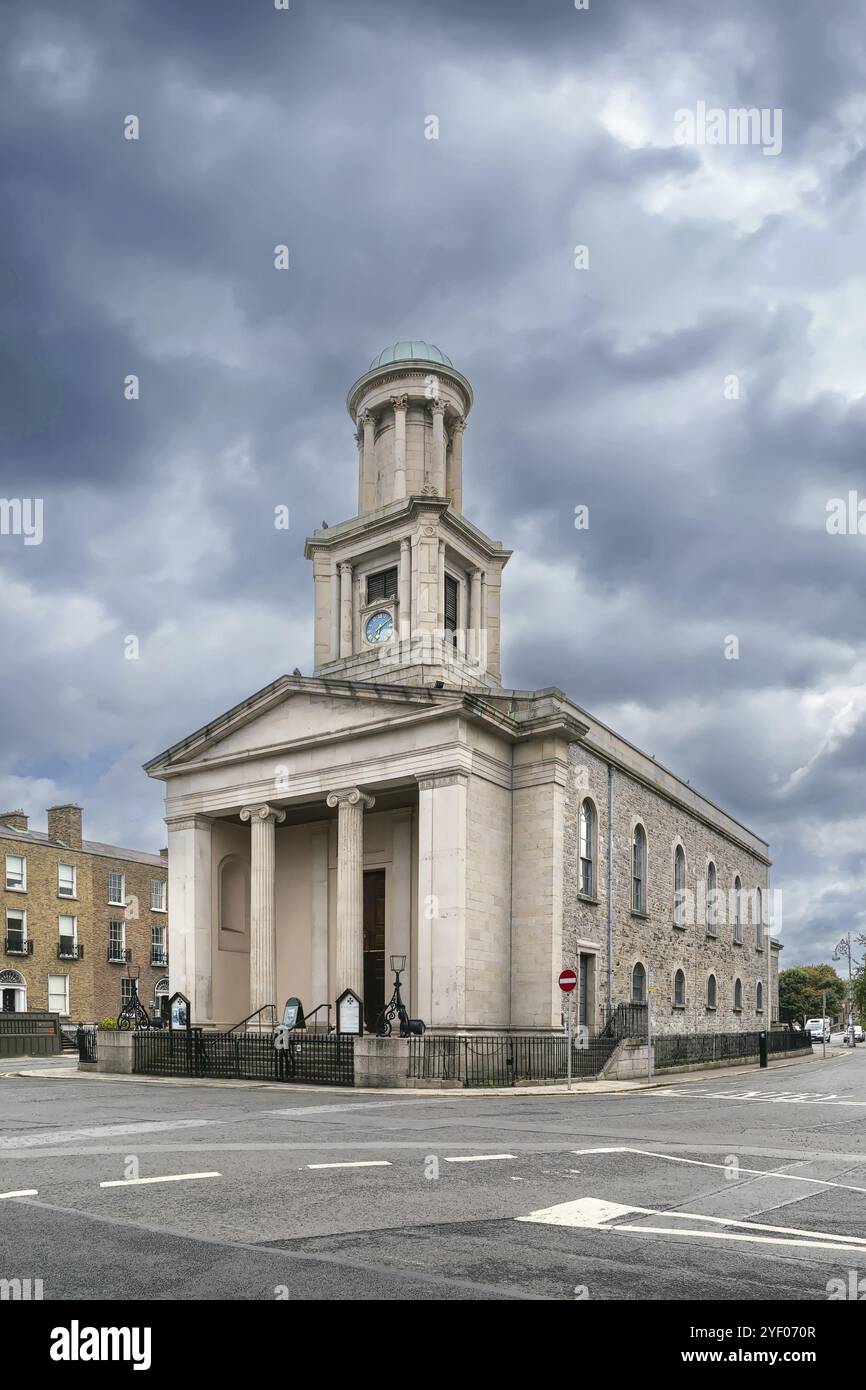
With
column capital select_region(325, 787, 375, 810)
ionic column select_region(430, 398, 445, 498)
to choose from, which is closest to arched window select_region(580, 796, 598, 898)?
column capital select_region(325, 787, 375, 810)

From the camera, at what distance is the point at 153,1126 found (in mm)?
15875

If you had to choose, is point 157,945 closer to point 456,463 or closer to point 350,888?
point 350,888

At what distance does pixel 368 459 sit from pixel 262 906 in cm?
1899

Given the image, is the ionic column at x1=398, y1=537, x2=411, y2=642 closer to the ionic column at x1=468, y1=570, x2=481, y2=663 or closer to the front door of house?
the ionic column at x1=468, y1=570, x2=481, y2=663

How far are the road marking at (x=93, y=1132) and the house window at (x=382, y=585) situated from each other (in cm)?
2790

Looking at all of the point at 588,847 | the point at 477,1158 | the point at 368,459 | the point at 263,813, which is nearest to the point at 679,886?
the point at 588,847

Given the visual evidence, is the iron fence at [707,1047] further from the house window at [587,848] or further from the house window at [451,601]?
the house window at [451,601]

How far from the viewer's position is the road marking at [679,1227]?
7.89 m

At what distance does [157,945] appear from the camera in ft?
212

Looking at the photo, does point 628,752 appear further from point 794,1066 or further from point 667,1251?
point 667,1251

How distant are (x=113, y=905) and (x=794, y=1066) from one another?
3616 cm

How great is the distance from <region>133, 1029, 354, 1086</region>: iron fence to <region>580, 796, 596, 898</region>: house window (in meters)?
11.2

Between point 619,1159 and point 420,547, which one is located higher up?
point 420,547
